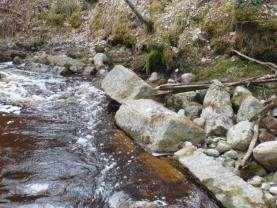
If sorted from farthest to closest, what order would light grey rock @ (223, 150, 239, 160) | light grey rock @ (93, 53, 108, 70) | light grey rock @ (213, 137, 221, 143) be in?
light grey rock @ (93, 53, 108, 70)
light grey rock @ (213, 137, 221, 143)
light grey rock @ (223, 150, 239, 160)

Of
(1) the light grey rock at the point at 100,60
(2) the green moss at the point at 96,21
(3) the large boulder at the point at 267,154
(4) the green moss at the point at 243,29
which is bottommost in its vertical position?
(1) the light grey rock at the point at 100,60

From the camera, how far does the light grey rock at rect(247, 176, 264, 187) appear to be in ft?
19.7

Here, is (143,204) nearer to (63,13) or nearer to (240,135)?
(240,135)

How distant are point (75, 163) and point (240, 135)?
247cm

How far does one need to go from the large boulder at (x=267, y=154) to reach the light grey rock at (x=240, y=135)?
0.50 meters

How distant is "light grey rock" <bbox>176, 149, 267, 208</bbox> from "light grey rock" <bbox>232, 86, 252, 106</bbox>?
1.78 metres

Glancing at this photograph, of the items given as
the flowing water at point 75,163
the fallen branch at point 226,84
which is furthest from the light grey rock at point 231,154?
the fallen branch at point 226,84

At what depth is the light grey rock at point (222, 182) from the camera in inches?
216

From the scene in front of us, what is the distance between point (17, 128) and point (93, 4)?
863 cm

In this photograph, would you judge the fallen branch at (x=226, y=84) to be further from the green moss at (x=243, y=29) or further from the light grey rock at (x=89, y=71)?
the light grey rock at (x=89, y=71)

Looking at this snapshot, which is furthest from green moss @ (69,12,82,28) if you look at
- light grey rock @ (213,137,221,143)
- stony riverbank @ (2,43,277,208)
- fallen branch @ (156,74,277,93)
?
light grey rock @ (213,137,221,143)

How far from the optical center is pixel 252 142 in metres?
6.62

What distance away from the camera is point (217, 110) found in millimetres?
7809

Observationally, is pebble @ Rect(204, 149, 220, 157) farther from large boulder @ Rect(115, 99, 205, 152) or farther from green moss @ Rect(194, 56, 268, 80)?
green moss @ Rect(194, 56, 268, 80)
